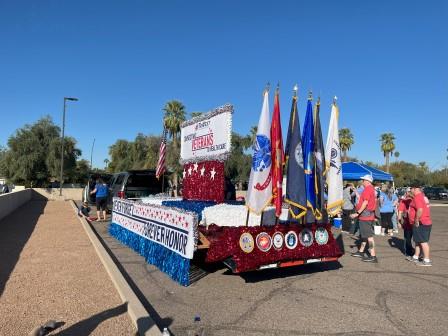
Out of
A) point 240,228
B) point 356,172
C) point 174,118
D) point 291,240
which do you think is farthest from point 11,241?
point 174,118

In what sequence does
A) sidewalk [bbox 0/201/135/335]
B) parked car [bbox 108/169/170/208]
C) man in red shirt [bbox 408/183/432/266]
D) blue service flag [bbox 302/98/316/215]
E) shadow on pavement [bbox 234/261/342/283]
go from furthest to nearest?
parked car [bbox 108/169/170/208], man in red shirt [bbox 408/183/432/266], blue service flag [bbox 302/98/316/215], shadow on pavement [bbox 234/261/342/283], sidewalk [bbox 0/201/135/335]

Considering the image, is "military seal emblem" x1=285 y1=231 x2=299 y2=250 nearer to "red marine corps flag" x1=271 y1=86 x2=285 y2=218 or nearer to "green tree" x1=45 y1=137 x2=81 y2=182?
"red marine corps flag" x1=271 y1=86 x2=285 y2=218

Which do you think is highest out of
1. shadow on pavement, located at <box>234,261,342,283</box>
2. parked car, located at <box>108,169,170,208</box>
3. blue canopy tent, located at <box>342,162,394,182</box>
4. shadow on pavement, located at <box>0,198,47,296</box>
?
blue canopy tent, located at <box>342,162,394,182</box>

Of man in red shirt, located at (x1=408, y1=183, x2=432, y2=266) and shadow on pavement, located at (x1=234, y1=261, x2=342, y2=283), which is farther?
man in red shirt, located at (x1=408, y1=183, x2=432, y2=266)

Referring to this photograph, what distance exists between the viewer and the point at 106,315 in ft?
15.3

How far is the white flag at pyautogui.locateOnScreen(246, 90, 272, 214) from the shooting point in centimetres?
682

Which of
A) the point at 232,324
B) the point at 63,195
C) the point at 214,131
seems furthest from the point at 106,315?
the point at 63,195

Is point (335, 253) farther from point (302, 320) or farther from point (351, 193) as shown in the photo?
point (351, 193)

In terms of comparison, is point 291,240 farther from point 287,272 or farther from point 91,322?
point 91,322

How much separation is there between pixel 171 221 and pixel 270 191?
180cm

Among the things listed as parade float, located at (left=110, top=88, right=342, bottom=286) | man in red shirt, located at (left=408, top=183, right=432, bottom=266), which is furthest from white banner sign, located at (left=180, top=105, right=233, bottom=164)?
man in red shirt, located at (left=408, top=183, right=432, bottom=266)

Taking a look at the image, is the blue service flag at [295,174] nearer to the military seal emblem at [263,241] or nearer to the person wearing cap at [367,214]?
the military seal emblem at [263,241]

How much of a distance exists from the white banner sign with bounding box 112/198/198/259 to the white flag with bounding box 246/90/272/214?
1.27m

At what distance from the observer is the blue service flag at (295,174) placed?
6918mm
